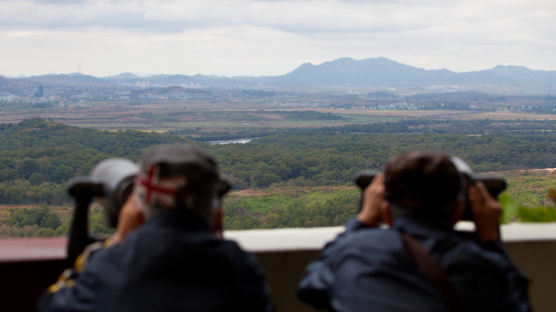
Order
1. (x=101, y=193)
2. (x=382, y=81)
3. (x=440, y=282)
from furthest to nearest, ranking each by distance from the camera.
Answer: (x=382, y=81), (x=101, y=193), (x=440, y=282)

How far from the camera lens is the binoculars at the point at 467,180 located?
5.44 ft

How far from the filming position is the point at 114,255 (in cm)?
129

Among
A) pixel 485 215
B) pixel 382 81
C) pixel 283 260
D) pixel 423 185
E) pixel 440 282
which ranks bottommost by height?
pixel 283 260

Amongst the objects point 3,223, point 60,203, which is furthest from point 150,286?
point 3,223

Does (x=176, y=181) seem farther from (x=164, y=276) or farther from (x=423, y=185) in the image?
(x=423, y=185)

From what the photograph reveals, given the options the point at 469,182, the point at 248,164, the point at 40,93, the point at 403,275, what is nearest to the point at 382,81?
the point at 40,93

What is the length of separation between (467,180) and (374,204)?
0.30 meters

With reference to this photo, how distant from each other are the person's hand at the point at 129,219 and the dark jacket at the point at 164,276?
9cm

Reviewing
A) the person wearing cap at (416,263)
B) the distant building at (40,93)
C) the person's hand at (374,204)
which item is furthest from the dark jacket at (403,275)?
the distant building at (40,93)

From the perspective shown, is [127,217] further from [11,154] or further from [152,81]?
[152,81]

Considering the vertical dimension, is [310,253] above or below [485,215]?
below

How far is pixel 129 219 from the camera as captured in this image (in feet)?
4.56

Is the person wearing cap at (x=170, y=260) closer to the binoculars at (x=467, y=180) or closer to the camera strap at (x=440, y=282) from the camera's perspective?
the camera strap at (x=440, y=282)

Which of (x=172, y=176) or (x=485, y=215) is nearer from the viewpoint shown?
(x=172, y=176)
